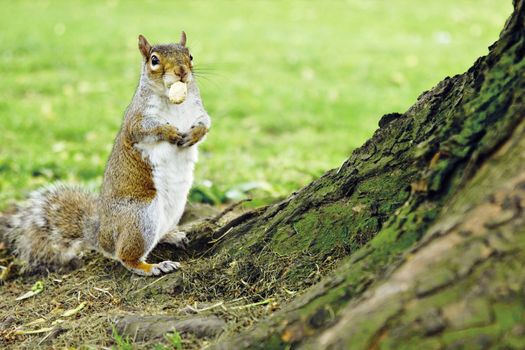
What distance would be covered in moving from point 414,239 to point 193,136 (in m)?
1.33

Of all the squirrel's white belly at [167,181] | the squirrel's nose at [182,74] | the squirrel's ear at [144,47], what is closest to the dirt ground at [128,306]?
the squirrel's white belly at [167,181]

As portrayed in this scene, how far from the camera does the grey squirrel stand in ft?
9.38

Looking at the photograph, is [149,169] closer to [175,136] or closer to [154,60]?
[175,136]

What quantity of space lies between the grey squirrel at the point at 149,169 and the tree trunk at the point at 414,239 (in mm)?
373

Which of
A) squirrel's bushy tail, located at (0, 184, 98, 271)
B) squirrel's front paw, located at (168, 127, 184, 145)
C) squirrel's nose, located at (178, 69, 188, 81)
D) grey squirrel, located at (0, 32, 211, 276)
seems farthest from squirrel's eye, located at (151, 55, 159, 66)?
squirrel's bushy tail, located at (0, 184, 98, 271)

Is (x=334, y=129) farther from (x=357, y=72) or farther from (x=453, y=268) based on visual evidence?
(x=453, y=268)

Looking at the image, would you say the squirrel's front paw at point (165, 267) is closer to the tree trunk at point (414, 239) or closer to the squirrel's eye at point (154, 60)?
the tree trunk at point (414, 239)

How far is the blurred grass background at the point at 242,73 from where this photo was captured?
18.2 ft

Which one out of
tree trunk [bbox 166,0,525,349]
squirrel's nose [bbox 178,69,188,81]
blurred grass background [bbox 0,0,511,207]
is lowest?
tree trunk [bbox 166,0,525,349]

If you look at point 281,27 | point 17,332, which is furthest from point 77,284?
point 281,27

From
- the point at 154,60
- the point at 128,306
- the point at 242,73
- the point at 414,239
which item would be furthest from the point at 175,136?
the point at 242,73

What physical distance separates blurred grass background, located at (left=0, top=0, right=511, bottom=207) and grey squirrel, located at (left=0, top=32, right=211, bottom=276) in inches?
13.3

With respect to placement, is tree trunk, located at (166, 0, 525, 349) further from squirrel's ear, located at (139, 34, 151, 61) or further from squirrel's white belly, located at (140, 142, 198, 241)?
squirrel's ear, located at (139, 34, 151, 61)

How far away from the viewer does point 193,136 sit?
2.95 meters
